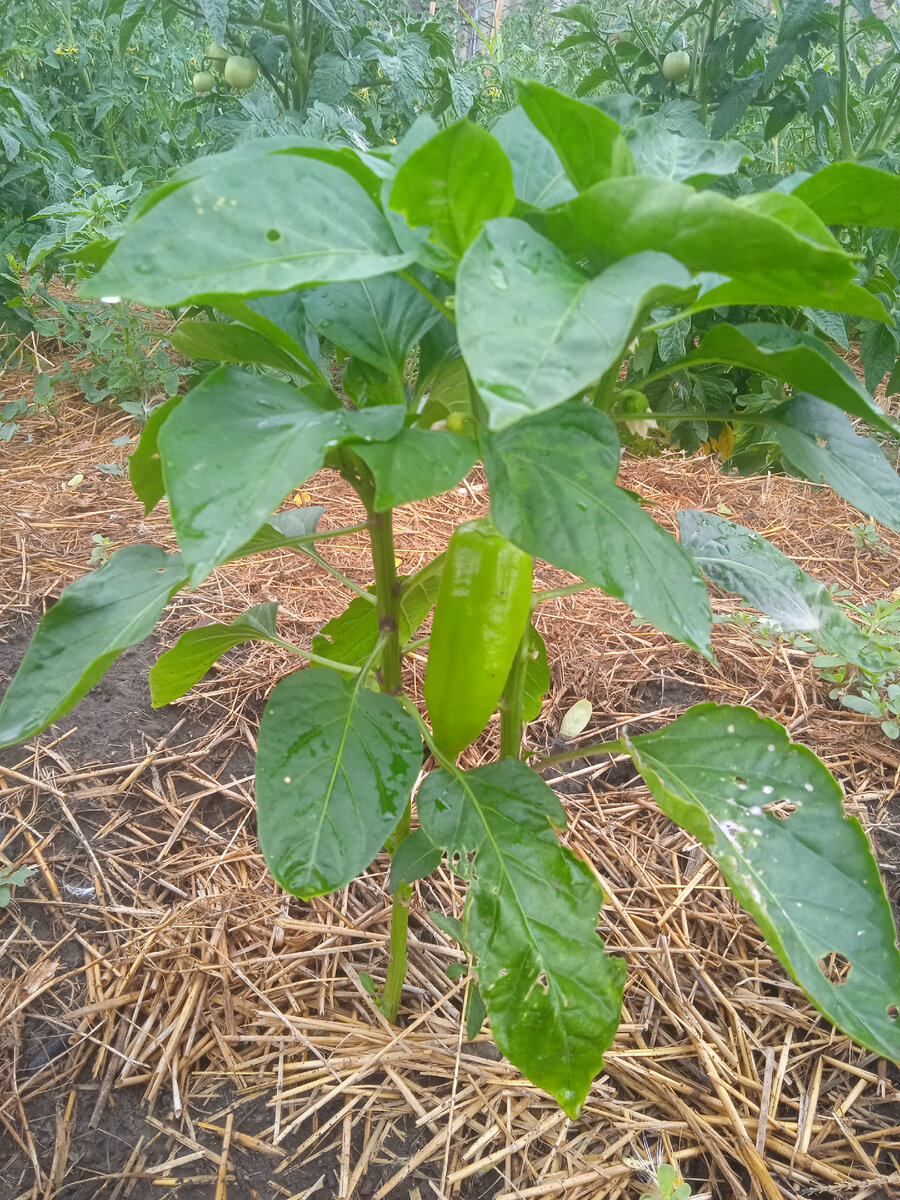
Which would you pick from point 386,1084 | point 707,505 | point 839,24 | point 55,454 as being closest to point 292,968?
point 386,1084

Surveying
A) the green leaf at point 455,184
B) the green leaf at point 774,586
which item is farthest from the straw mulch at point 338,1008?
the green leaf at point 455,184

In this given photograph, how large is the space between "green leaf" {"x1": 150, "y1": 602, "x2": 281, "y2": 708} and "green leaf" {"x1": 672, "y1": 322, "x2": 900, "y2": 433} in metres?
0.47

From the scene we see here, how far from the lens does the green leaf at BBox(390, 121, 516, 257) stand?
431mm

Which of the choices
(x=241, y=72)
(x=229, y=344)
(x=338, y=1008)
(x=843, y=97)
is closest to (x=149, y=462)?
(x=229, y=344)

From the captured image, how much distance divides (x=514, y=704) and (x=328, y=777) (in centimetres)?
21

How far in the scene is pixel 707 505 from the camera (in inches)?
83.7

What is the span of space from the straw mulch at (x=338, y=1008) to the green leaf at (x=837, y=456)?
0.69 m

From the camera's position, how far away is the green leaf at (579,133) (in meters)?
0.47

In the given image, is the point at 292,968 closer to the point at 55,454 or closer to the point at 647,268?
the point at 647,268

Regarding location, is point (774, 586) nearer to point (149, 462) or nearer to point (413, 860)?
point (413, 860)

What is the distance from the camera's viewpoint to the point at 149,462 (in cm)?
63

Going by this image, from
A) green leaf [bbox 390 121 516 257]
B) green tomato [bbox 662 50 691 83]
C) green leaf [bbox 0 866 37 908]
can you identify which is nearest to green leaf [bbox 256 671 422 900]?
green leaf [bbox 390 121 516 257]

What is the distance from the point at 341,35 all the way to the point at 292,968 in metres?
2.34

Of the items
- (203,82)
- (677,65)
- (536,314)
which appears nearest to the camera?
(536,314)
